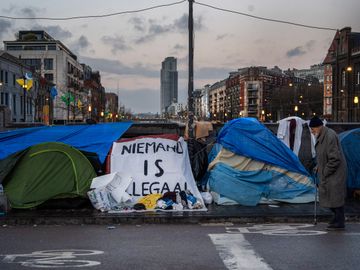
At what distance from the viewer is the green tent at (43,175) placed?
9.59m

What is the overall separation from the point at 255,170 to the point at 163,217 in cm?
253

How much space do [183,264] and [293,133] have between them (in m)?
6.92

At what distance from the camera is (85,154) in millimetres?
10375

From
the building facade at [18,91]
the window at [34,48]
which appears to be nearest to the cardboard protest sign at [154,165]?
the building facade at [18,91]

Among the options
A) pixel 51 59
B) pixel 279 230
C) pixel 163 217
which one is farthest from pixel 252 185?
pixel 51 59

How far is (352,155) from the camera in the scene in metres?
11.0

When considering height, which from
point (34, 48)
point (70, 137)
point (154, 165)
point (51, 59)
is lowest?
point (154, 165)

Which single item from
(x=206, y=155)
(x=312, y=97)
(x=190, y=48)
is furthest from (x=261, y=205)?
(x=312, y=97)

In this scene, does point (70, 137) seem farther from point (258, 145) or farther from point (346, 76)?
point (346, 76)

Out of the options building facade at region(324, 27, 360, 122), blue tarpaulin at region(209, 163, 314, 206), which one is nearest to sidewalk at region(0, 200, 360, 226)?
blue tarpaulin at region(209, 163, 314, 206)

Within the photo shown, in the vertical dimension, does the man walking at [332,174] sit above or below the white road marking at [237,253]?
above

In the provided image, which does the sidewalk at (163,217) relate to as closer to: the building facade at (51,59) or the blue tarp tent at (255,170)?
the blue tarp tent at (255,170)

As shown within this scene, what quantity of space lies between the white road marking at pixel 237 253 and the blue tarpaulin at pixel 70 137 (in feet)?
13.0

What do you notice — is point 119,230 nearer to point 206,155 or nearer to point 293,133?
point 206,155
